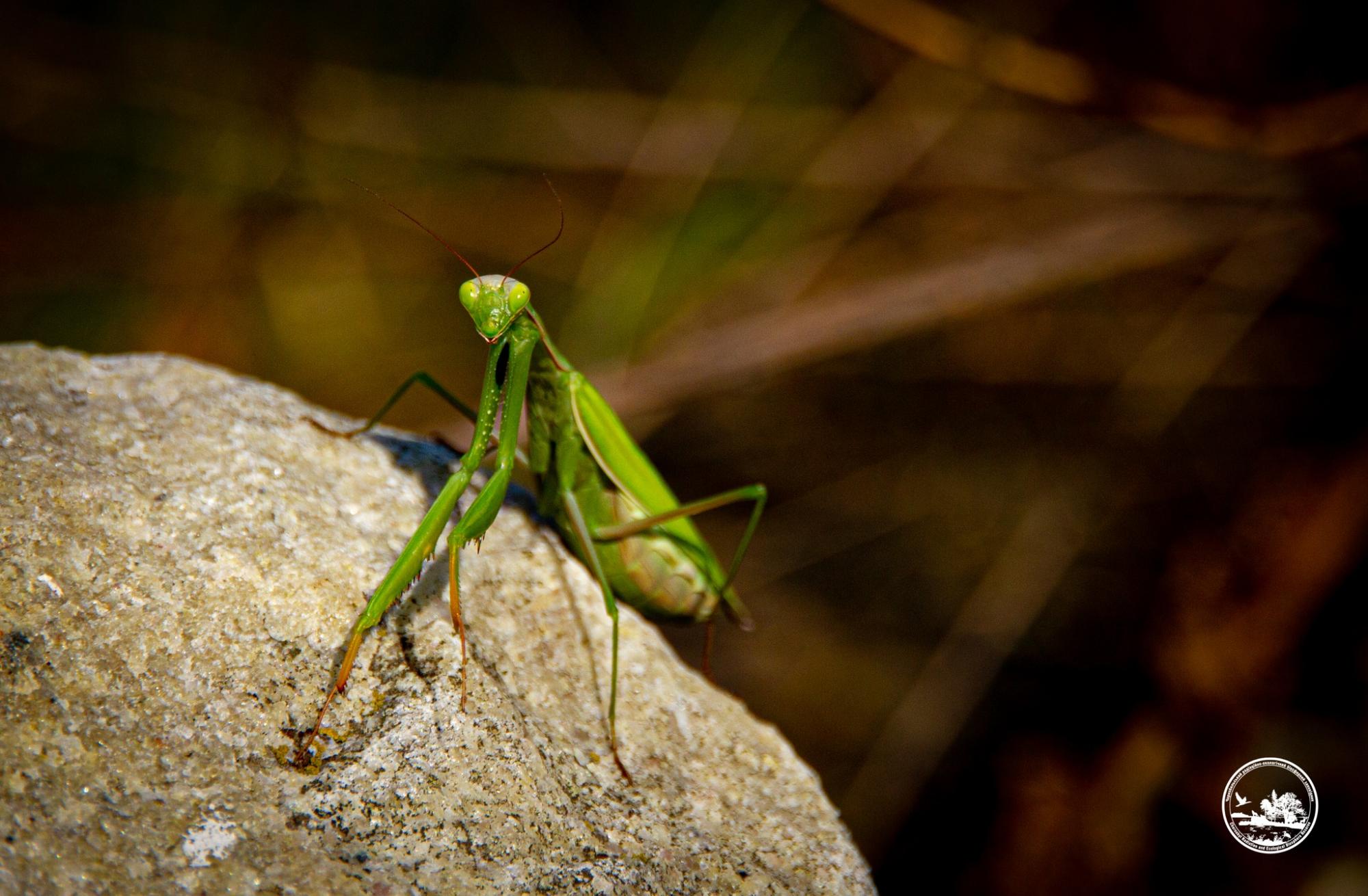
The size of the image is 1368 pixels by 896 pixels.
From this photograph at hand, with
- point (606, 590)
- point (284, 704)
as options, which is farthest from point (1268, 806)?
point (284, 704)

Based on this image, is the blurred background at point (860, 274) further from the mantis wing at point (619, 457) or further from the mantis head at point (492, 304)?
the mantis head at point (492, 304)

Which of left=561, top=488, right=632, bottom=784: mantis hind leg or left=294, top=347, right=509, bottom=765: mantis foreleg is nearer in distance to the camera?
left=294, top=347, right=509, bottom=765: mantis foreleg

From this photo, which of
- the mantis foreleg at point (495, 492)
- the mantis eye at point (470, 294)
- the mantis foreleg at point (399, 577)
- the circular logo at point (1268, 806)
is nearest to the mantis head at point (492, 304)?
the mantis eye at point (470, 294)

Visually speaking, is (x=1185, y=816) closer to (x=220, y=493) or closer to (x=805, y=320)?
(x=805, y=320)

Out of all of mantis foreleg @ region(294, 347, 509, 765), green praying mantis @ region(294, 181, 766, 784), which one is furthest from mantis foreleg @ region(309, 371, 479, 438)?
mantis foreleg @ region(294, 347, 509, 765)

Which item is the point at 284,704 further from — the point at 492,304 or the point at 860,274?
the point at 860,274

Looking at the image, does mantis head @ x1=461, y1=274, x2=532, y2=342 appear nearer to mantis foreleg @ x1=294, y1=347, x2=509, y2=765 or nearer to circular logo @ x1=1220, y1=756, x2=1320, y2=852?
mantis foreleg @ x1=294, y1=347, x2=509, y2=765
